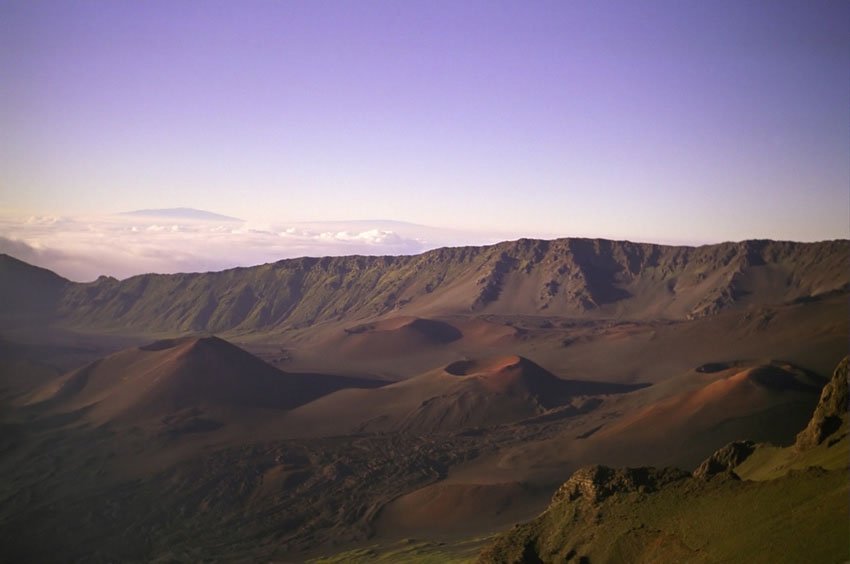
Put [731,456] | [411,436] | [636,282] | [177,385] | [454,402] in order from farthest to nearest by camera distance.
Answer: [636,282], [177,385], [454,402], [411,436], [731,456]

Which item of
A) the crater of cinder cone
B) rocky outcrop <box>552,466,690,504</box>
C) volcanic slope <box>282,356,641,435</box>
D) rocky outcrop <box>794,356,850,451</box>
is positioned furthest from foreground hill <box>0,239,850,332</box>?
rocky outcrop <box>552,466,690,504</box>

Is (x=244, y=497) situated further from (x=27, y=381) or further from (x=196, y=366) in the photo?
(x=27, y=381)

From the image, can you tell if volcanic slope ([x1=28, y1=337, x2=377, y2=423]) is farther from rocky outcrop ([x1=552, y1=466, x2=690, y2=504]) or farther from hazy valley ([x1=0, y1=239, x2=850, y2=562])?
rocky outcrop ([x1=552, y1=466, x2=690, y2=504])

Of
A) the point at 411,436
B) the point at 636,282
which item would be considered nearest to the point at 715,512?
the point at 411,436

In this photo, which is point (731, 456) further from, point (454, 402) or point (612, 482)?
point (454, 402)

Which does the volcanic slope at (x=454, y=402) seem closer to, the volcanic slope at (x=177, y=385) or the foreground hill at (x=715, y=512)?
the volcanic slope at (x=177, y=385)

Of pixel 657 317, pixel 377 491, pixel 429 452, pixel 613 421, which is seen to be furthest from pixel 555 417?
pixel 657 317
